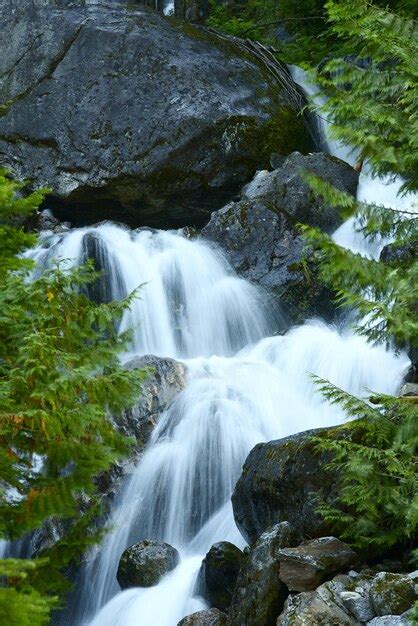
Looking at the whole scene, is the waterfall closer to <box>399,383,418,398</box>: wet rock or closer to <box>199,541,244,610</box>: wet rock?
<box>399,383,418,398</box>: wet rock

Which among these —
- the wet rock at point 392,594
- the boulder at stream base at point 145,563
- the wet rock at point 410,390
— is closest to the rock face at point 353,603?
the wet rock at point 392,594

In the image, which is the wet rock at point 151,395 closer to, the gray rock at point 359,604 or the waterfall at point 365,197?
the waterfall at point 365,197

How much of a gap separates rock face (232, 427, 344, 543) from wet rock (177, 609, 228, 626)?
3.07ft

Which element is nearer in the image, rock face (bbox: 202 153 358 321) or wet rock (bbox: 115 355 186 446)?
wet rock (bbox: 115 355 186 446)

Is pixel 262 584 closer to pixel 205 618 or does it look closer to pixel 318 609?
pixel 318 609

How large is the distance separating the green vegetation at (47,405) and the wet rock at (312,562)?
1514mm

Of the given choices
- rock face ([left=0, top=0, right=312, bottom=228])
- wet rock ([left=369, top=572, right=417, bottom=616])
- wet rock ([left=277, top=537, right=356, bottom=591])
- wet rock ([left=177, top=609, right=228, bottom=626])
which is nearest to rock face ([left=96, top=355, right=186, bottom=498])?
wet rock ([left=177, top=609, right=228, bottom=626])

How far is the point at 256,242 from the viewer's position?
13.9m

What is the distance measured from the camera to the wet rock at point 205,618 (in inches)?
263

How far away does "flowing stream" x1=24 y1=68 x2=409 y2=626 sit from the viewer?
848cm

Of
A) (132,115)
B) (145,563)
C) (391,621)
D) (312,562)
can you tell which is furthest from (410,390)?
(132,115)

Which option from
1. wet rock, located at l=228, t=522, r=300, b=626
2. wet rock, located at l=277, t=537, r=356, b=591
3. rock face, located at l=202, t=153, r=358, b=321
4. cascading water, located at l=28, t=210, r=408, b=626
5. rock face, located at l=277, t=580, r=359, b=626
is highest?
rock face, located at l=277, t=580, r=359, b=626

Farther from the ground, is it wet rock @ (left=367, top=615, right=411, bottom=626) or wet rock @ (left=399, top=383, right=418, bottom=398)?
wet rock @ (left=367, top=615, right=411, bottom=626)

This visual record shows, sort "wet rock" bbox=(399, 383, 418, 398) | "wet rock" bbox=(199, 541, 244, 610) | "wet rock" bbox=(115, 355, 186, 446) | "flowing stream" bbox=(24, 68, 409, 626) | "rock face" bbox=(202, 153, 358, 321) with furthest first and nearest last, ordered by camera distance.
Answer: "rock face" bbox=(202, 153, 358, 321)
"wet rock" bbox=(115, 355, 186, 446)
"flowing stream" bbox=(24, 68, 409, 626)
"wet rock" bbox=(399, 383, 418, 398)
"wet rock" bbox=(199, 541, 244, 610)
